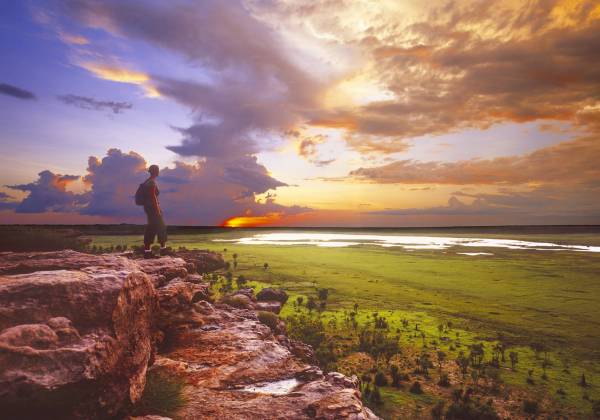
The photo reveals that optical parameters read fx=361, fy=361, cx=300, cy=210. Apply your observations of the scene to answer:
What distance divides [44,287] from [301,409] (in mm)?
5888

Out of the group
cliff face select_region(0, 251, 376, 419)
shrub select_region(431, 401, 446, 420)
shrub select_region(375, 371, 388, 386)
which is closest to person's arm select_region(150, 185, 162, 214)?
cliff face select_region(0, 251, 376, 419)

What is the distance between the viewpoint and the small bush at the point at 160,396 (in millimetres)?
7592

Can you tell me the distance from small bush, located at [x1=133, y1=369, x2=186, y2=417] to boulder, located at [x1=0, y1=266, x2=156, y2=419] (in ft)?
1.37

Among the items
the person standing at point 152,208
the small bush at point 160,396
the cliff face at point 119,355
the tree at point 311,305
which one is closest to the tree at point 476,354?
the cliff face at point 119,355

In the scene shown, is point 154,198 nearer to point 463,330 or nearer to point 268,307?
point 268,307

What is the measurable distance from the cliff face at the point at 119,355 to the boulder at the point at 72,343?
0.6 inches

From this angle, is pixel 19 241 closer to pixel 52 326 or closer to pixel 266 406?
pixel 52 326

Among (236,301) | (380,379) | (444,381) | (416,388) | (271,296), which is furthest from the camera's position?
(271,296)

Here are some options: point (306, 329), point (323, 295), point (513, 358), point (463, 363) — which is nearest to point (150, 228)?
point (306, 329)

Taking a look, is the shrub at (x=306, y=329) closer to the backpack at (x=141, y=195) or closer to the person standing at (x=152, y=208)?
the person standing at (x=152, y=208)

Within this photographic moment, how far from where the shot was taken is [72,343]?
6.28 m

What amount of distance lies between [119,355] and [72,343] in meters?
0.92

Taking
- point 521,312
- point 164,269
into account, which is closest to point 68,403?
point 164,269

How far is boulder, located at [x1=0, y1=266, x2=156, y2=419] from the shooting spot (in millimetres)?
5418
